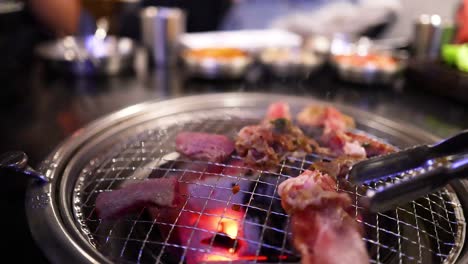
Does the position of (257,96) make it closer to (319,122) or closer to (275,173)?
(319,122)

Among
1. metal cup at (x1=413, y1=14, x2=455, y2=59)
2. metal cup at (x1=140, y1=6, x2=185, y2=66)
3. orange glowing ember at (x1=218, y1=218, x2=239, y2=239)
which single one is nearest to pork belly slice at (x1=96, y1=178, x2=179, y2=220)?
orange glowing ember at (x1=218, y1=218, x2=239, y2=239)

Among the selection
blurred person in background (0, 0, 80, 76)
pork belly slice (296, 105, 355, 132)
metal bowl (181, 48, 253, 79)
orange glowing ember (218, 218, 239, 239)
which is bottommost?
orange glowing ember (218, 218, 239, 239)

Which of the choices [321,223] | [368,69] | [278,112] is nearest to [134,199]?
[321,223]

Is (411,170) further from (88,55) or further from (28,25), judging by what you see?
(28,25)

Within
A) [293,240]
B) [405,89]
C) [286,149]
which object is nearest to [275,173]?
[286,149]

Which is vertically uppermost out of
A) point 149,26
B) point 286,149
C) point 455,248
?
point 149,26

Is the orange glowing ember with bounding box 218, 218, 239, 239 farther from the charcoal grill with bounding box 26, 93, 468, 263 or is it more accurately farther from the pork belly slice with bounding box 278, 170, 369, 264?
the pork belly slice with bounding box 278, 170, 369, 264
